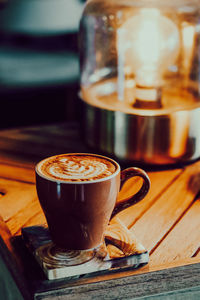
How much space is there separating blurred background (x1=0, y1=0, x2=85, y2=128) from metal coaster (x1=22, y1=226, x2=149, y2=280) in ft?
5.38

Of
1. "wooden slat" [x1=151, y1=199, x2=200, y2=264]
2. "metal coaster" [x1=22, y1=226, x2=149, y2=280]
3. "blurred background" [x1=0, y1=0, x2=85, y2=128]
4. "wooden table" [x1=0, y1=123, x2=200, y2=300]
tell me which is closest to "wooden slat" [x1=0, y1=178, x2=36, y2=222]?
"wooden table" [x1=0, y1=123, x2=200, y2=300]

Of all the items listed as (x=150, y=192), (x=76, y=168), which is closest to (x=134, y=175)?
(x=76, y=168)

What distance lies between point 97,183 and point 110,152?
0.31 metres

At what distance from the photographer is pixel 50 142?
92 centimetres

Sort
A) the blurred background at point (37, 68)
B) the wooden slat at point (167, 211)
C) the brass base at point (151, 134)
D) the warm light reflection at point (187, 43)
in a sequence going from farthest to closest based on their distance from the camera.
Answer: the blurred background at point (37, 68)
the warm light reflection at point (187, 43)
the brass base at point (151, 134)
the wooden slat at point (167, 211)

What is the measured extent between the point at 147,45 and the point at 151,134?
0.21m

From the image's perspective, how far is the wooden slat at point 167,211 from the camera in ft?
A: 1.95

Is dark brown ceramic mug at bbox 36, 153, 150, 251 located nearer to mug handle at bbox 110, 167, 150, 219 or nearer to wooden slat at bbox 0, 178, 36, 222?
mug handle at bbox 110, 167, 150, 219

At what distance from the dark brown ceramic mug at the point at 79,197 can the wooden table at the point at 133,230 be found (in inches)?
1.8

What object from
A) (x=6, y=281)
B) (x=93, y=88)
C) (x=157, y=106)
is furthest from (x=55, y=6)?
(x=6, y=281)

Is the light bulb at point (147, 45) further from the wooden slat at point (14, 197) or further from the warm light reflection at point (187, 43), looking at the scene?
the wooden slat at point (14, 197)

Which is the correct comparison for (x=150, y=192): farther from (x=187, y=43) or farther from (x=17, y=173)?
(x=187, y=43)

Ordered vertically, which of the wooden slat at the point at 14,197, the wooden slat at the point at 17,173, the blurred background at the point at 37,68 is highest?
the wooden slat at the point at 14,197

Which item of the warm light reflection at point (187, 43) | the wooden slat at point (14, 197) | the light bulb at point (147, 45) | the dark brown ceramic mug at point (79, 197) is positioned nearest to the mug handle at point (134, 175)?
the dark brown ceramic mug at point (79, 197)
